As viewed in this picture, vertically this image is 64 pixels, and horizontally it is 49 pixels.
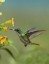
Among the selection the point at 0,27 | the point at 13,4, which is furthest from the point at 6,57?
the point at 13,4

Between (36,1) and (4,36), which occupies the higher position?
(36,1)

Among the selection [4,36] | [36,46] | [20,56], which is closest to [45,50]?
[36,46]

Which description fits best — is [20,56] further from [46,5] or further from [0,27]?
[46,5]

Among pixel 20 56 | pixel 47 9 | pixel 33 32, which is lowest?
pixel 20 56

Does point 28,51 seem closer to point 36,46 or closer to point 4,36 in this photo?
point 36,46

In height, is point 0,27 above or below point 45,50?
above
